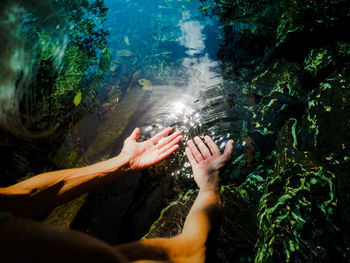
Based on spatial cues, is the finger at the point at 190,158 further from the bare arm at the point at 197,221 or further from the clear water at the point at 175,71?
the clear water at the point at 175,71

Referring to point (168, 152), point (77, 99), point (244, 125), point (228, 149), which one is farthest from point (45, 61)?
Answer: point (244, 125)

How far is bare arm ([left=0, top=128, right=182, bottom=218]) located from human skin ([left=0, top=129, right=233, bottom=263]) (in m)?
0.01

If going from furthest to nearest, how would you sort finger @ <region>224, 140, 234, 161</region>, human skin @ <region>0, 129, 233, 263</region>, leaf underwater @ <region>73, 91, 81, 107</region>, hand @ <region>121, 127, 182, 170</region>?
leaf underwater @ <region>73, 91, 81, 107</region> → hand @ <region>121, 127, 182, 170</region> → finger @ <region>224, 140, 234, 161</region> → human skin @ <region>0, 129, 233, 263</region>

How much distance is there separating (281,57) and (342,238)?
299 cm

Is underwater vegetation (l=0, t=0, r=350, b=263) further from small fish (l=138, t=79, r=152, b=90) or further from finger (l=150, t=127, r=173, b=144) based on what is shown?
finger (l=150, t=127, r=173, b=144)

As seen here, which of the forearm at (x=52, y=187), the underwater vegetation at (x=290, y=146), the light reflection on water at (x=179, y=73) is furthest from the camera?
the light reflection on water at (x=179, y=73)

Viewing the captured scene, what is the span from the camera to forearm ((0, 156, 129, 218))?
1.78 m

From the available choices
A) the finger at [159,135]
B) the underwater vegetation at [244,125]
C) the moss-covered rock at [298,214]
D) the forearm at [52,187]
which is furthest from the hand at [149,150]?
the moss-covered rock at [298,214]

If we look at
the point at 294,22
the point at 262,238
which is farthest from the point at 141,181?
the point at 294,22

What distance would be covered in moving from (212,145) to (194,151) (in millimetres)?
297

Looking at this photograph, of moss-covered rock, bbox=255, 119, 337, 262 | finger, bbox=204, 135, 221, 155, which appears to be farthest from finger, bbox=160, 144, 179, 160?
moss-covered rock, bbox=255, 119, 337, 262

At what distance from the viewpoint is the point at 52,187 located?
1.98 metres

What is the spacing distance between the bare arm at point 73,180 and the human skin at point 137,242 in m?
0.01

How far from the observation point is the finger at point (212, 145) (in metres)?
2.52
